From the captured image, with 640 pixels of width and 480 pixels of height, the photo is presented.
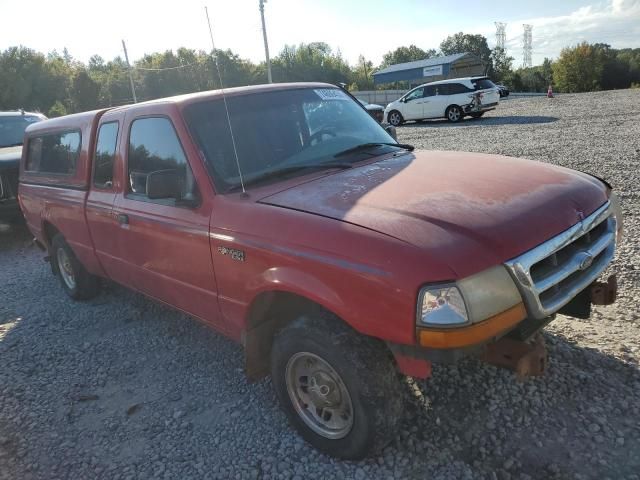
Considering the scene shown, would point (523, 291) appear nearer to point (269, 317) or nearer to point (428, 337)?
point (428, 337)

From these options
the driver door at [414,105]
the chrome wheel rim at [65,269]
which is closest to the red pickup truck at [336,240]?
the chrome wheel rim at [65,269]

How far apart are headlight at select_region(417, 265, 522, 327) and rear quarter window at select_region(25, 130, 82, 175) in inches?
145

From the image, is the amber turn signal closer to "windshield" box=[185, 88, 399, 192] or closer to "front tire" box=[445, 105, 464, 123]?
"windshield" box=[185, 88, 399, 192]

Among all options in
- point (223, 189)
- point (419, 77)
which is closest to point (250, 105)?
point (223, 189)

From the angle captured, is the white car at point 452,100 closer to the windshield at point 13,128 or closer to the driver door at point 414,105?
the driver door at point 414,105

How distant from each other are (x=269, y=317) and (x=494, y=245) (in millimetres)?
1378

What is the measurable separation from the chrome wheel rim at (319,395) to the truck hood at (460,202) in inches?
32.3

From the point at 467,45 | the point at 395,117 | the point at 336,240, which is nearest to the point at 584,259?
the point at 336,240

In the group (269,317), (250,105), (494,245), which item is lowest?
(269,317)

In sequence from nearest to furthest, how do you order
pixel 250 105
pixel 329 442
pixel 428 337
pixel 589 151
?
pixel 428 337, pixel 329 442, pixel 250 105, pixel 589 151

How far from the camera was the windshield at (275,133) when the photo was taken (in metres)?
3.04

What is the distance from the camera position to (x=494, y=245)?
2.12 meters

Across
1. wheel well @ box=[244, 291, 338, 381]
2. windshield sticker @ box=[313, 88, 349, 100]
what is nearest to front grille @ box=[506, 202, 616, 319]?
wheel well @ box=[244, 291, 338, 381]

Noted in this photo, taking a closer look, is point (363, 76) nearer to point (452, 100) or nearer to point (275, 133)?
point (452, 100)
